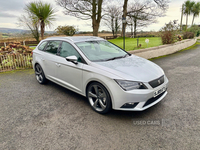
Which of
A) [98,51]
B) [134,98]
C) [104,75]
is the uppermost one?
[98,51]

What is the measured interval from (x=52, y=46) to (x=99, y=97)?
2.36 metres

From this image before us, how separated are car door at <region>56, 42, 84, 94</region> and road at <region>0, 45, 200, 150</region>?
489 millimetres

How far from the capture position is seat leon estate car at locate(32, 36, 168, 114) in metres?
2.81

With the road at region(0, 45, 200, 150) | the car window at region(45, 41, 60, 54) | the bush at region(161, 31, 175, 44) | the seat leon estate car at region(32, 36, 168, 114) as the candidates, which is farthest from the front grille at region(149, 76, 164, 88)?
the bush at region(161, 31, 175, 44)

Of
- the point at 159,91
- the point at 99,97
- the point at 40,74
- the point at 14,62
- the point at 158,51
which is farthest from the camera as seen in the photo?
the point at 158,51

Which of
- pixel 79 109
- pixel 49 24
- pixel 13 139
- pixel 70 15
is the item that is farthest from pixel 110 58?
pixel 49 24

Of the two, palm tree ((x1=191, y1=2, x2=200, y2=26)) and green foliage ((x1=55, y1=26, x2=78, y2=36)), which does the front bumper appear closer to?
green foliage ((x1=55, y1=26, x2=78, y2=36))

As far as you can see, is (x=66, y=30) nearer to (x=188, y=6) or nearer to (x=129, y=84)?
(x=129, y=84)

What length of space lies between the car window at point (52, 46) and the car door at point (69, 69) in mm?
274

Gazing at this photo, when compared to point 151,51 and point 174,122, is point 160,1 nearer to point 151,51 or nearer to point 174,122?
point 151,51

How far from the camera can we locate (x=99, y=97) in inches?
125

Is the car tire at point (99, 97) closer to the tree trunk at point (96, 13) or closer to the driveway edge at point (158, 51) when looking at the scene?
the driveway edge at point (158, 51)

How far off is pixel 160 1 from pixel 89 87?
57.9 ft

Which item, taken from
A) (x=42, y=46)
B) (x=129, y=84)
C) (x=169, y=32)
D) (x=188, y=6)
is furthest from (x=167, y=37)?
(x=188, y=6)
